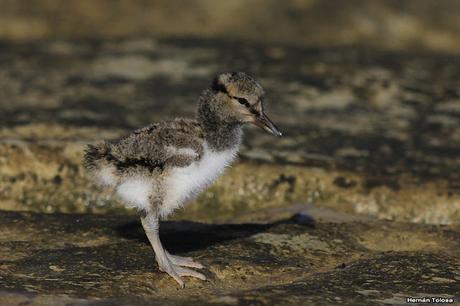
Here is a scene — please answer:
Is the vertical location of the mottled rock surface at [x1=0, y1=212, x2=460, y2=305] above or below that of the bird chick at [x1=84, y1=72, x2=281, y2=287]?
below

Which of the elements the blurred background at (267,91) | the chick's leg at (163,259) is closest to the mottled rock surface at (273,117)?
the blurred background at (267,91)

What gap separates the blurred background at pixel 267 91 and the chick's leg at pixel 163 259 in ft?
6.20

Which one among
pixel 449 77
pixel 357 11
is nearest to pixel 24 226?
pixel 449 77

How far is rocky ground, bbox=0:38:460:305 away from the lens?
6320 mm

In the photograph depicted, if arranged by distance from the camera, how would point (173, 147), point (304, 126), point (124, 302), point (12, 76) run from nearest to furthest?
1. point (124, 302)
2. point (173, 147)
3. point (304, 126)
4. point (12, 76)

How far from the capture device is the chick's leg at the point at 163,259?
20.4ft

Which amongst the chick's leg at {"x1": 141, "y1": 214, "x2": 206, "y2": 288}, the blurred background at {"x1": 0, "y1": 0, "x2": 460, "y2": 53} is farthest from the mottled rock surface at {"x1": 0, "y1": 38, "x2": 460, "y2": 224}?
the chick's leg at {"x1": 141, "y1": 214, "x2": 206, "y2": 288}

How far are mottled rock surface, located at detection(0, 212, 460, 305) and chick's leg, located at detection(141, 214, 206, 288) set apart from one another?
0.06m

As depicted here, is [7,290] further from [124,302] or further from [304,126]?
[304,126]

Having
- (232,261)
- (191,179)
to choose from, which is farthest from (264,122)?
(232,261)

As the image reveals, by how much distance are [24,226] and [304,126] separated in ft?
14.2

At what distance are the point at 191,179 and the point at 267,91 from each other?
5.80 meters

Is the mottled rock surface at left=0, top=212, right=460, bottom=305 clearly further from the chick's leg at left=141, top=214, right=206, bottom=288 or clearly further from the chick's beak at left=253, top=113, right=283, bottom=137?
the chick's beak at left=253, top=113, right=283, bottom=137

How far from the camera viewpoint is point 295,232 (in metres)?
7.44
